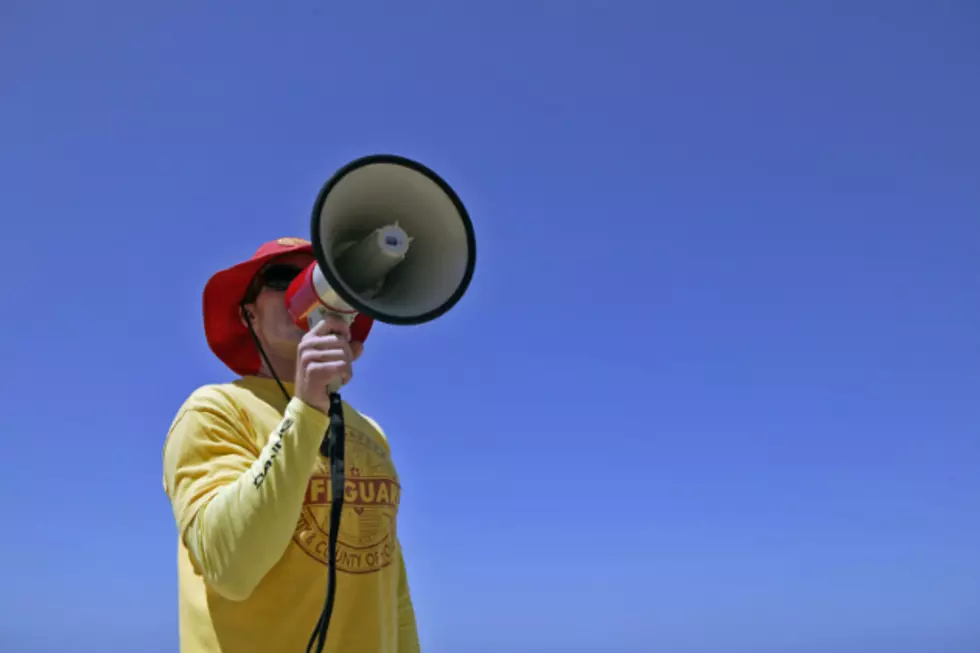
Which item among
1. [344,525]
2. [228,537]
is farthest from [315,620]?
[228,537]

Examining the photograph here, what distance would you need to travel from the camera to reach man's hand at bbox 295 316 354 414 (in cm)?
226

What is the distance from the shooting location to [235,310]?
3.20m

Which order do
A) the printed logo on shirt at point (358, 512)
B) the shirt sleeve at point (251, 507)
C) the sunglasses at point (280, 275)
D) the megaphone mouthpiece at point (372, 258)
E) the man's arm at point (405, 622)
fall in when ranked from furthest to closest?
the man's arm at point (405, 622) → the sunglasses at point (280, 275) → the printed logo on shirt at point (358, 512) → the megaphone mouthpiece at point (372, 258) → the shirt sleeve at point (251, 507)

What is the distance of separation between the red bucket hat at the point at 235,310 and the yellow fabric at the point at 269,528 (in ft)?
0.80

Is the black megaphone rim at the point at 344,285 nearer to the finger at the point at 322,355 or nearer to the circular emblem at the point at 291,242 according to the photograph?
the finger at the point at 322,355

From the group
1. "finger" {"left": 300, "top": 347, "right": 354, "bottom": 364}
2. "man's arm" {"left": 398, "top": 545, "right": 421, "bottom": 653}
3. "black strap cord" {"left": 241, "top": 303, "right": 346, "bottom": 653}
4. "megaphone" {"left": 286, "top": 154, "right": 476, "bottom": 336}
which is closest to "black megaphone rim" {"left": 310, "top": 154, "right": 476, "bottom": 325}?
"megaphone" {"left": 286, "top": 154, "right": 476, "bottom": 336}

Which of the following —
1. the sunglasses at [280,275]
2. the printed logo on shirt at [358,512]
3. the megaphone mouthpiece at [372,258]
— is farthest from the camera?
→ the sunglasses at [280,275]

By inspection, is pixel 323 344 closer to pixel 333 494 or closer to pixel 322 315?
pixel 322 315

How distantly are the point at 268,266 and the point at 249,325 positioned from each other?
0.76ft

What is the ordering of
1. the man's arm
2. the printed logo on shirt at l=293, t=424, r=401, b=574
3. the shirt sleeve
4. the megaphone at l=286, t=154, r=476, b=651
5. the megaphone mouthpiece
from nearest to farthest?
1. the shirt sleeve
2. the megaphone at l=286, t=154, r=476, b=651
3. the megaphone mouthpiece
4. the printed logo on shirt at l=293, t=424, r=401, b=574
5. the man's arm

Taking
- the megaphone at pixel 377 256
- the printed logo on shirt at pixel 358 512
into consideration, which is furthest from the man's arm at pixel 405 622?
the megaphone at pixel 377 256

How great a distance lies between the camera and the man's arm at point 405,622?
320 centimetres

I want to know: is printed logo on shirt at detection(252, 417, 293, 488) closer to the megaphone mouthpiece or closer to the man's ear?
the megaphone mouthpiece

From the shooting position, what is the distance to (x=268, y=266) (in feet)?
10.2
